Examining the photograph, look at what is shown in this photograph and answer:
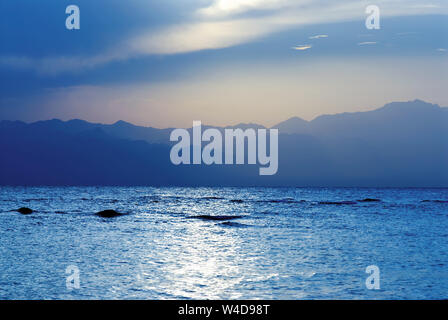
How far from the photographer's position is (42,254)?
83.8 ft

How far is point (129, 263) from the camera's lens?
2281 cm

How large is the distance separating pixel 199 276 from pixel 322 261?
808 centimetres

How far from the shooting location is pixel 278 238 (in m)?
34.3

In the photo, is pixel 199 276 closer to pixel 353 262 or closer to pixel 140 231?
pixel 353 262

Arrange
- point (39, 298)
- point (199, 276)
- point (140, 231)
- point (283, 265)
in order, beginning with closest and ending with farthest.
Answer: point (39, 298), point (199, 276), point (283, 265), point (140, 231)
